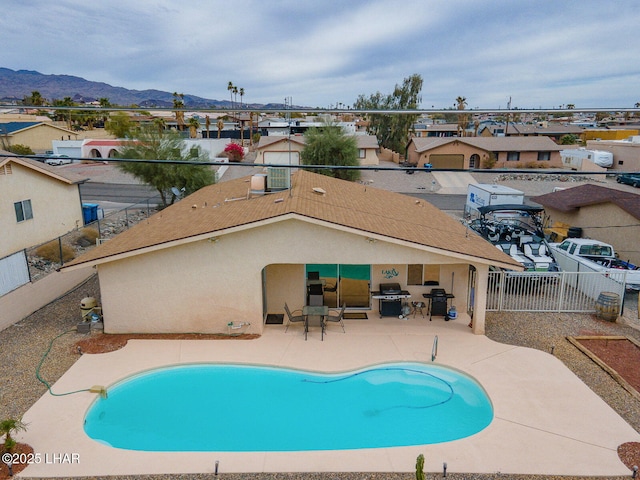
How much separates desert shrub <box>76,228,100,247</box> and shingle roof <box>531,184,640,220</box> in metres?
26.2

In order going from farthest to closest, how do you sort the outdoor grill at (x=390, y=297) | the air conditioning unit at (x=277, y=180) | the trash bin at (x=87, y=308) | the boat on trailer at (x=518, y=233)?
the boat on trailer at (x=518, y=233)
the air conditioning unit at (x=277, y=180)
the outdoor grill at (x=390, y=297)
the trash bin at (x=87, y=308)

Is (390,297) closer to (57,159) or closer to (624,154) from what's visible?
(57,159)

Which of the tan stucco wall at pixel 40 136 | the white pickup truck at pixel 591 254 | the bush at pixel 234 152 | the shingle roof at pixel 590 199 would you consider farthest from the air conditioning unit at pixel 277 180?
the tan stucco wall at pixel 40 136

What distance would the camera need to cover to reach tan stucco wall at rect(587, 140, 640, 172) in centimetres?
4959

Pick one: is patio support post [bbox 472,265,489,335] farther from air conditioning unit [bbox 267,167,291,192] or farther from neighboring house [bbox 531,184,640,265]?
neighboring house [bbox 531,184,640,265]

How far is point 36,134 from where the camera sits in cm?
6366

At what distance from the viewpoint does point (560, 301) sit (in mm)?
16578

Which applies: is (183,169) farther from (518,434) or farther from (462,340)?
(518,434)

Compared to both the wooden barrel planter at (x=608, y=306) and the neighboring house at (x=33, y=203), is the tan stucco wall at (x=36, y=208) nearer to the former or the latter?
the neighboring house at (x=33, y=203)

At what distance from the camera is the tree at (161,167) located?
104 feet

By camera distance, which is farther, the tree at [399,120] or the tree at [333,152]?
the tree at [399,120]

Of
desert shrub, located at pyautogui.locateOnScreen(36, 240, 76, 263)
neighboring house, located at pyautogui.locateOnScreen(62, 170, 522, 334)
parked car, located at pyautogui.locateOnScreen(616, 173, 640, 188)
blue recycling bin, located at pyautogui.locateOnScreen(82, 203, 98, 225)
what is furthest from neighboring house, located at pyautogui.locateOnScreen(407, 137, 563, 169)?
desert shrub, located at pyautogui.locateOnScreen(36, 240, 76, 263)

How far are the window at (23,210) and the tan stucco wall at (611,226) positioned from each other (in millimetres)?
29368

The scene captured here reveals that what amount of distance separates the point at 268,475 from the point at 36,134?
70356 mm
